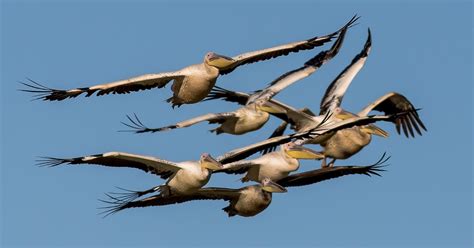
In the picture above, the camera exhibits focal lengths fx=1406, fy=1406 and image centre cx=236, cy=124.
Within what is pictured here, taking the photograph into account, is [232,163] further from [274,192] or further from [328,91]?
[328,91]

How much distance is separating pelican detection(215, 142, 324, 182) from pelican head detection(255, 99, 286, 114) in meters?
1.47

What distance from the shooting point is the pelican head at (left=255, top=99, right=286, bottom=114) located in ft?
66.1

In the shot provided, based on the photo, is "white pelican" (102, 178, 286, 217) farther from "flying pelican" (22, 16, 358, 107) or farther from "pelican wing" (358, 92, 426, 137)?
"pelican wing" (358, 92, 426, 137)

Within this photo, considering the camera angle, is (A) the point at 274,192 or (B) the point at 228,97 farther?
(B) the point at 228,97

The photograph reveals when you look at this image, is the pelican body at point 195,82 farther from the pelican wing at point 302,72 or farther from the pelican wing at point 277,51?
the pelican wing at point 302,72

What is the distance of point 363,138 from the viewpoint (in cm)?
2011

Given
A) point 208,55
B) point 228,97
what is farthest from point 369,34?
point 208,55

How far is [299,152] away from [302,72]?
2773 millimetres

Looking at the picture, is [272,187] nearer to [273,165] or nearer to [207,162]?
[273,165]

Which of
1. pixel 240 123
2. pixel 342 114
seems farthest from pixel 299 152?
pixel 342 114

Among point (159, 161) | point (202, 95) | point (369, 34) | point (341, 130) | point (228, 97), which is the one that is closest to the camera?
point (159, 161)

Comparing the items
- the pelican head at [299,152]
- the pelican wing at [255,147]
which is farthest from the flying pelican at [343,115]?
the pelican wing at [255,147]

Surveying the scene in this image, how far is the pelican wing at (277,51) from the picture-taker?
19484mm

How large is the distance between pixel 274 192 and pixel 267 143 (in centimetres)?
71
